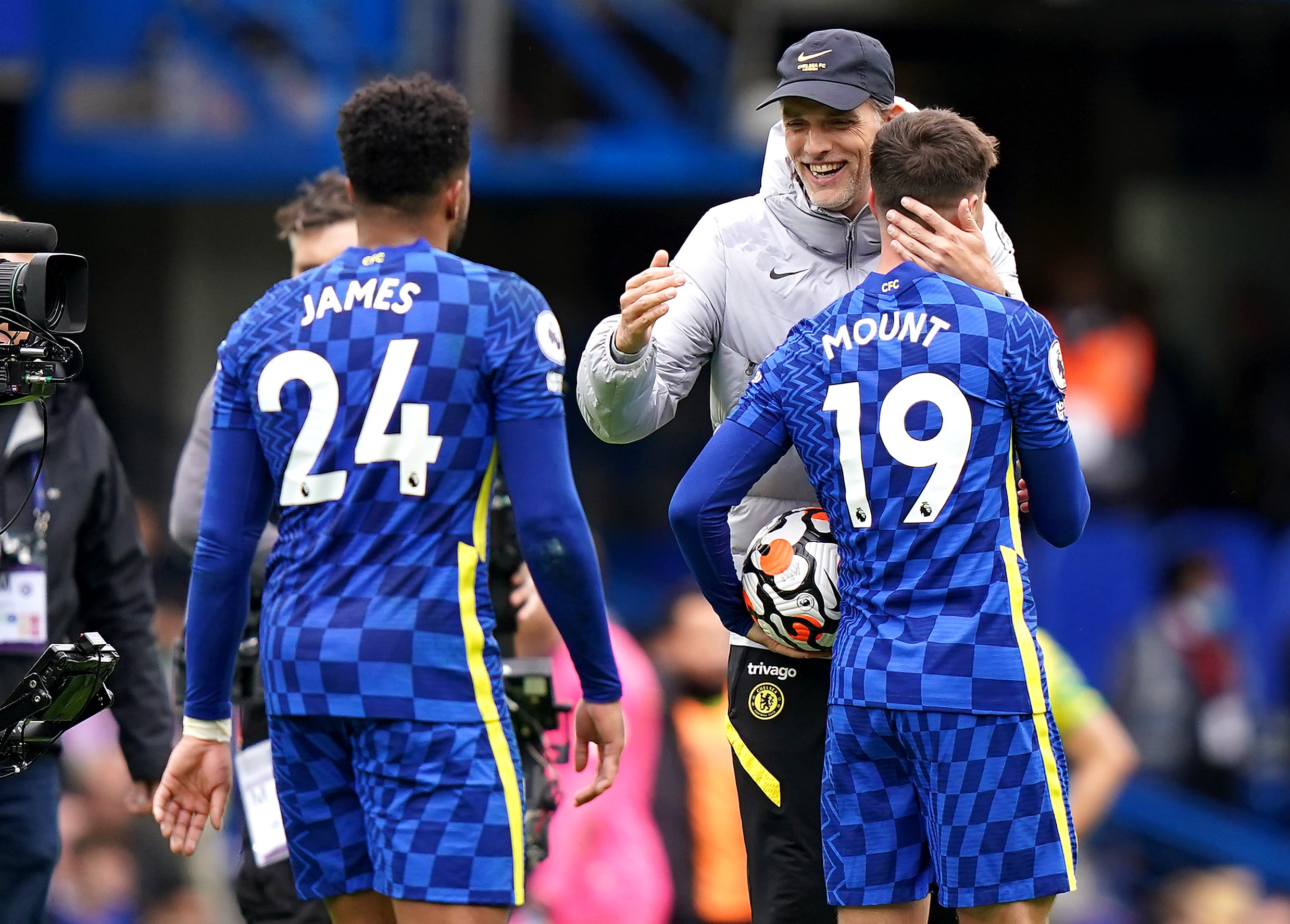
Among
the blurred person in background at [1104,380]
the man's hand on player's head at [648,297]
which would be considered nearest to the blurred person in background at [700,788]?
the man's hand on player's head at [648,297]

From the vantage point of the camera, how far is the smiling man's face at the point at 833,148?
361cm

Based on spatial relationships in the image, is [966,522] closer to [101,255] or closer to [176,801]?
[176,801]

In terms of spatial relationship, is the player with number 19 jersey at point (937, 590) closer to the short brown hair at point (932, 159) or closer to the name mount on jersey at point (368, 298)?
the short brown hair at point (932, 159)

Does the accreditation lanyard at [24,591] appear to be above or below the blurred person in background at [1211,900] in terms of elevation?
above

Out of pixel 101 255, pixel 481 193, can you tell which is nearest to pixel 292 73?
pixel 481 193

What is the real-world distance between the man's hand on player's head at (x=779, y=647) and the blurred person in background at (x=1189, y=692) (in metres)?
6.62

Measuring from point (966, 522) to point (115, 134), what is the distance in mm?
8510

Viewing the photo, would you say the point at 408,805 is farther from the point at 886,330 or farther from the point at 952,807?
the point at 886,330

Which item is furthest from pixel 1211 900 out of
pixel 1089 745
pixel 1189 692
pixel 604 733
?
pixel 604 733

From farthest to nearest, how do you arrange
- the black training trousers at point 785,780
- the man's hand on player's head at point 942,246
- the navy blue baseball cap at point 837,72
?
the black training trousers at point 785,780, the navy blue baseball cap at point 837,72, the man's hand on player's head at point 942,246

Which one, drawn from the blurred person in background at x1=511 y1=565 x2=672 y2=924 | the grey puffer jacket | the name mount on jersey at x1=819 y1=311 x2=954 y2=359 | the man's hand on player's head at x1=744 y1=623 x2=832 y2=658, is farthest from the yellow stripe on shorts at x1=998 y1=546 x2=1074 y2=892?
the blurred person in background at x1=511 y1=565 x2=672 y2=924

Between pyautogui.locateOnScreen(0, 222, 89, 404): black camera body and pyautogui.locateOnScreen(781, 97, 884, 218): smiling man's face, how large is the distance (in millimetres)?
1466

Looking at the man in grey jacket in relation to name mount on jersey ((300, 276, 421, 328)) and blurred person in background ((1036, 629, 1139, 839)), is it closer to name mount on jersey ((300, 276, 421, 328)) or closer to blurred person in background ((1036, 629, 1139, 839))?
name mount on jersey ((300, 276, 421, 328))

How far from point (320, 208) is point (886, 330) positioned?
186 cm
